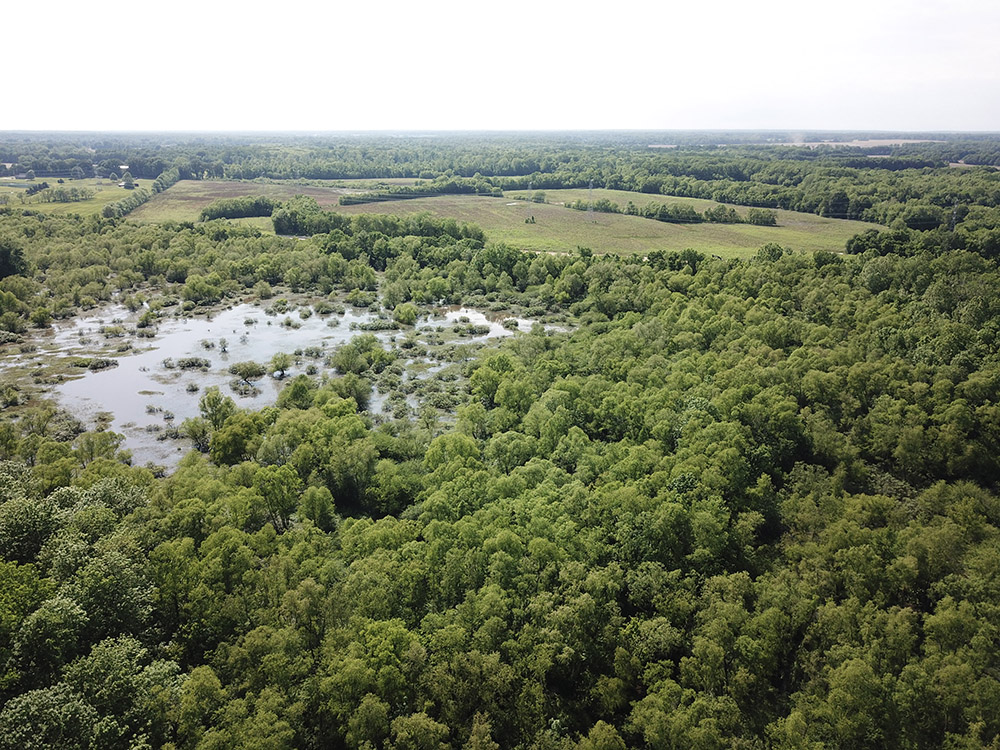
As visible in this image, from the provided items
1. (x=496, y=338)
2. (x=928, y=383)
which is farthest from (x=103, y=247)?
(x=928, y=383)

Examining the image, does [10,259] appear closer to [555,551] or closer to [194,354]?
[194,354]

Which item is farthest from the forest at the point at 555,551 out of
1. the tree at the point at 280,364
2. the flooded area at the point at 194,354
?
the flooded area at the point at 194,354

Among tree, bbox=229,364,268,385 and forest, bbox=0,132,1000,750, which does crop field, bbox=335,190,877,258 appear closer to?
forest, bbox=0,132,1000,750

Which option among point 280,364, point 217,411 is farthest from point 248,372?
point 217,411

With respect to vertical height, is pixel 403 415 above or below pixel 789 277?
below

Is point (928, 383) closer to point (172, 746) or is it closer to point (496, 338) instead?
point (496, 338)

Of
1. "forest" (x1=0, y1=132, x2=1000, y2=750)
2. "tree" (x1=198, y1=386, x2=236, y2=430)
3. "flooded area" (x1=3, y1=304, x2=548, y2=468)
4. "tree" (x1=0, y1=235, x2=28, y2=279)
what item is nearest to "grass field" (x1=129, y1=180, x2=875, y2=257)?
"flooded area" (x1=3, y1=304, x2=548, y2=468)
